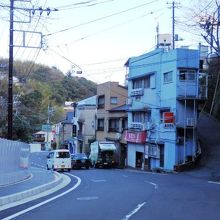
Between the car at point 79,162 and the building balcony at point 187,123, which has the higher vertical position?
the building balcony at point 187,123

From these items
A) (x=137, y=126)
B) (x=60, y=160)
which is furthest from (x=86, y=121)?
(x=60, y=160)

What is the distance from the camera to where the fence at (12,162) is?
2341cm

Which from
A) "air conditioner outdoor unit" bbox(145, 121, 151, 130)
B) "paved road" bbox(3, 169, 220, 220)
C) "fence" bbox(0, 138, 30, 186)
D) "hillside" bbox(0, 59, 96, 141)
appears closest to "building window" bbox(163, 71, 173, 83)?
"air conditioner outdoor unit" bbox(145, 121, 151, 130)

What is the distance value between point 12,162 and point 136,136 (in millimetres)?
31510

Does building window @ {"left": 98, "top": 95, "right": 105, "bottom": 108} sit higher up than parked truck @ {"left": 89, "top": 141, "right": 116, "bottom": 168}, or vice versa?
building window @ {"left": 98, "top": 95, "right": 105, "bottom": 108}

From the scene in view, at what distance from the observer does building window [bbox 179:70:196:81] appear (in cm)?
4741

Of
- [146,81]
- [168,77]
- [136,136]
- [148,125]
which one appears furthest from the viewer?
[136,136]

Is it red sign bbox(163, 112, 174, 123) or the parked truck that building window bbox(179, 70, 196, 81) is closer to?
red sign bbox(163, 112, 174, 123)

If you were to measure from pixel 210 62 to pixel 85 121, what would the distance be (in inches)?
1246

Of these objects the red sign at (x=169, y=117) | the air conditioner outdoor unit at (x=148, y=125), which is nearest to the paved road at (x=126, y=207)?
the red sign at (x=169, y=117)

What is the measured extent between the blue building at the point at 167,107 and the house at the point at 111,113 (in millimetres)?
8462

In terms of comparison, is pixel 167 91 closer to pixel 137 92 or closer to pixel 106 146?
pixel 137 92

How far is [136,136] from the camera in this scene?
5600 cm

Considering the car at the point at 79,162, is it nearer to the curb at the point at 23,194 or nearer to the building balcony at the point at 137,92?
the building balcony at the point at 137,92
